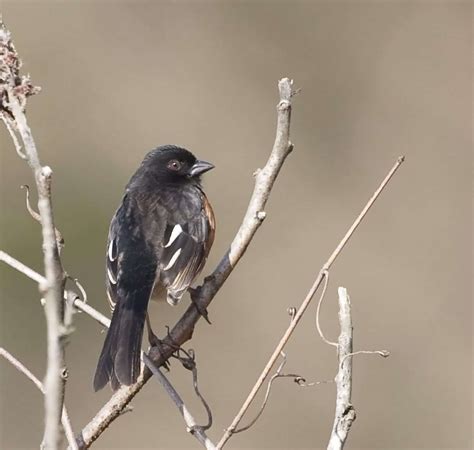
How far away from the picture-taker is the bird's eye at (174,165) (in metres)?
4.58

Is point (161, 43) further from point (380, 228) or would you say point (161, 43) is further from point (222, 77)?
point (380, 228)

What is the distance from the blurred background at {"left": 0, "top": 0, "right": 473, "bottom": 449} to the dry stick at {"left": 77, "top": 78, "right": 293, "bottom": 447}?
535cm

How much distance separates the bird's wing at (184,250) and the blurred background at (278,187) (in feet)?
13.7

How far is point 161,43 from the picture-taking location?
1084cm

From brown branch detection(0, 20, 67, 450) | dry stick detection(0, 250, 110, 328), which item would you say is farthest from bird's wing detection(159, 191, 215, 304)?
brown branch detection(0, 20, 67, 450)

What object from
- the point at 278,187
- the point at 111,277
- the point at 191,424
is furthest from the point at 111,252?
the point at 278,187

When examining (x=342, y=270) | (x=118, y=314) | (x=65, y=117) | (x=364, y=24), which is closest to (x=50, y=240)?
(x=118, y=314)

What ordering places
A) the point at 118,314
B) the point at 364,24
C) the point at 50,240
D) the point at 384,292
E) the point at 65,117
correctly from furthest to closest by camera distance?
the point at 364,24
the point at 65,117
the point at 384,292
the point at 118,314
the point at 50,240

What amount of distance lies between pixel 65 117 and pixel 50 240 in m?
8.86

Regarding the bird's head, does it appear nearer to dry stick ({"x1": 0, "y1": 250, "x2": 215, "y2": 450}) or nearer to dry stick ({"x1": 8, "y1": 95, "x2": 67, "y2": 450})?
dry stick ({"x1": 0, "y1": 250, "x2": 215, "y2": 450})

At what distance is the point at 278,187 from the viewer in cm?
993

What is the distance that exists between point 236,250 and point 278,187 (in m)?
7.35

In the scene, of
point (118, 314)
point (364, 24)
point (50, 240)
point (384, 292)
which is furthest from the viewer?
point (364, 24)

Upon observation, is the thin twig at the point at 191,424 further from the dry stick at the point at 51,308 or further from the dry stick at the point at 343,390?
the dry stick at the point at 51,308
